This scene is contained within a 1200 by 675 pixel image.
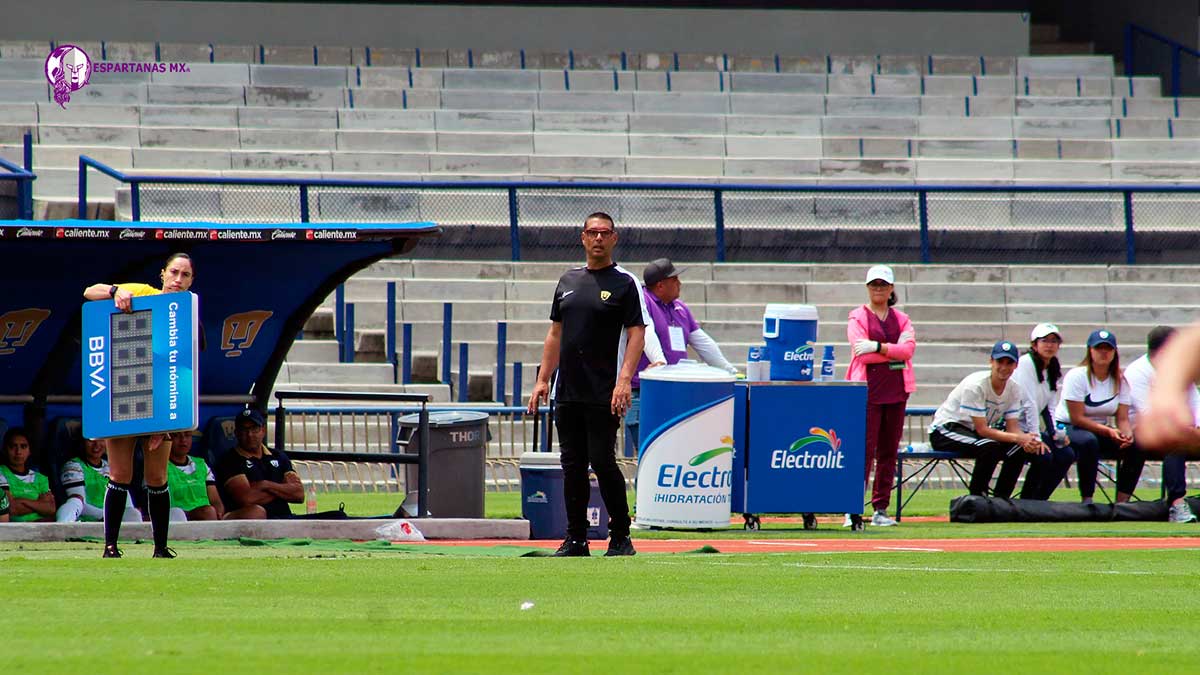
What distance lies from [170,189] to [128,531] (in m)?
10.6

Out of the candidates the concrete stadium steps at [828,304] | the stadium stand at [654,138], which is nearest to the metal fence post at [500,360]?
the concrete stadium steps at [828,304]

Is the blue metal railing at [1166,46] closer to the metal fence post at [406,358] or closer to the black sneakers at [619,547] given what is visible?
the metal fence post at [406,358]

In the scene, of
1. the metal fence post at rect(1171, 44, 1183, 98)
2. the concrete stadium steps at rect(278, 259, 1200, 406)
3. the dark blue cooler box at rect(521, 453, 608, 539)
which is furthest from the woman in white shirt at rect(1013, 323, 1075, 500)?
the metal fence post at rect(1171, 44, 1183, 98)

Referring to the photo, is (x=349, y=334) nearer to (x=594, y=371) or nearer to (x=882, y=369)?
(x=882, y=369)

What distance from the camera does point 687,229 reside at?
23.8 metres

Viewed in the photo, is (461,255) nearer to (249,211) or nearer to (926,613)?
(249,211)

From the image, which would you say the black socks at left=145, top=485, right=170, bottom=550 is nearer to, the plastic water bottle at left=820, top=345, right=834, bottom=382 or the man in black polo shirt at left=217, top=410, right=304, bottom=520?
the man in black polo shirt at left=217, top=410, right=304, bottom=520

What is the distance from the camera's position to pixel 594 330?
10422mm

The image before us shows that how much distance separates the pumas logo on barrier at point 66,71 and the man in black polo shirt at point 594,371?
18.2 m

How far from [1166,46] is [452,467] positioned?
79.6 ft

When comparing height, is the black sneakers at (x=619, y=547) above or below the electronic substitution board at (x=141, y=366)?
below

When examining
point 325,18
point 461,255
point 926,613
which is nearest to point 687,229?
point 461,255

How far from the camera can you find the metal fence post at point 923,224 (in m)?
23.8

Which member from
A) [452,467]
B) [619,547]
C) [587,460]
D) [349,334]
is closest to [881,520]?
[452,467]
